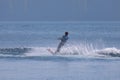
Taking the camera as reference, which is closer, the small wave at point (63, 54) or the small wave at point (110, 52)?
the small wave at point (63, 54)

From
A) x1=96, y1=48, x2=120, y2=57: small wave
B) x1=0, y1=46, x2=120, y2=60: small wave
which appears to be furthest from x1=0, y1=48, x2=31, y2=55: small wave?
x1=96, y1=48, x2=120, y2=57: small wave

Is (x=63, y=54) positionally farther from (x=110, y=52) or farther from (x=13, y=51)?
(x=13, y=51)

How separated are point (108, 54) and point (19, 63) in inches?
251

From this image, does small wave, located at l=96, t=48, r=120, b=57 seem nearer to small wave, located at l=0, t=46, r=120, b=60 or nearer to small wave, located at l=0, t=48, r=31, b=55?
small wave, located at l=0, t=46, r=120, b=60

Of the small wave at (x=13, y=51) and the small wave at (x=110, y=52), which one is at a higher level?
the small wave at (x=110, y=52)

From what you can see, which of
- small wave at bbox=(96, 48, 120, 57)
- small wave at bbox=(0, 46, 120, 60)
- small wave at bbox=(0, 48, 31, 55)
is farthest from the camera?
small wave at bbox=(0, 48, 31, 55)

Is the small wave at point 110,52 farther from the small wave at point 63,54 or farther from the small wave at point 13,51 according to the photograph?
the small wave at point 13,51

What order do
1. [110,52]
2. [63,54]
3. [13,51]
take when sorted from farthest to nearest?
[13,51] < [110,52] < [63,54]

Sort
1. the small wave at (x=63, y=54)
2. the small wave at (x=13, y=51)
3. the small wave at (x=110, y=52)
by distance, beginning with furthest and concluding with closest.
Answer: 1. the small wave at (x=13, y=51)
2. the small wave at (x=110, y=52)
3. the small wave at (x=63, y=54)

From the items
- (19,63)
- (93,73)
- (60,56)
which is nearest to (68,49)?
(60,56)

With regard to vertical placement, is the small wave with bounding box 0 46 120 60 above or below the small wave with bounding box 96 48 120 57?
below

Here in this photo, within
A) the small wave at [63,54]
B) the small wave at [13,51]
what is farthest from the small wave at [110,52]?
the small wave at [13,51]

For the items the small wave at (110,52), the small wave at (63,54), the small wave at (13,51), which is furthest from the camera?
the small wave at (13,51)

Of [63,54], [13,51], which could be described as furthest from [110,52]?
[13,51]
